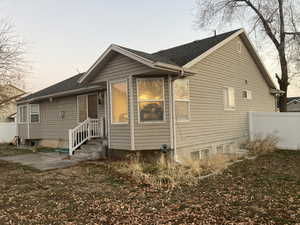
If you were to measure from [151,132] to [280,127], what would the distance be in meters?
7.46

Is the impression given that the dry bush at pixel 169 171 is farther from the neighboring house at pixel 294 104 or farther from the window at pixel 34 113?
the neighboring house at pixel 294 104

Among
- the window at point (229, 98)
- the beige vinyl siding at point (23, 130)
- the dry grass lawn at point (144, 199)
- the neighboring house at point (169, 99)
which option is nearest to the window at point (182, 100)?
the neighboring house at point (169, 99)

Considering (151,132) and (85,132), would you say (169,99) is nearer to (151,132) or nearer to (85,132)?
(151,132)

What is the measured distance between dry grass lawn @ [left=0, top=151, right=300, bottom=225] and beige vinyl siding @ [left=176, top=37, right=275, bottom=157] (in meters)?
2.43

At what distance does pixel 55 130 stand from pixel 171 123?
9.04 metres

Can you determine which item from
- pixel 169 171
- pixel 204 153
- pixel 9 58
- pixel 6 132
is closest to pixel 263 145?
pixel 204 153

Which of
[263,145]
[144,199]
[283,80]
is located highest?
[283,80]

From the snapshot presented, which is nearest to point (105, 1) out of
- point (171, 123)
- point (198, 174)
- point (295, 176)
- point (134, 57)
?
point (134, 57)

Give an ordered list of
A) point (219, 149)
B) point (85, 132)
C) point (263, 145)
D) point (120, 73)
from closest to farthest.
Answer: point (120, 73), point (219, 149), point (85, 132), point (263, 145)

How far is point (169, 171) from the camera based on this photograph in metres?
6.91

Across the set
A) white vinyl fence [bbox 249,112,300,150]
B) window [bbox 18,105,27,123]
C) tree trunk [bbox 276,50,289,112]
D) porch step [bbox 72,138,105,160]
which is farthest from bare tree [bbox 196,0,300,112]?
window [bbox 18,105,27,123]

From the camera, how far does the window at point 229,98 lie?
38.7 ft

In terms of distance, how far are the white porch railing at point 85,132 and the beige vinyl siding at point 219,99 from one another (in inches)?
178

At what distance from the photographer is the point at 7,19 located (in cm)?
1152
